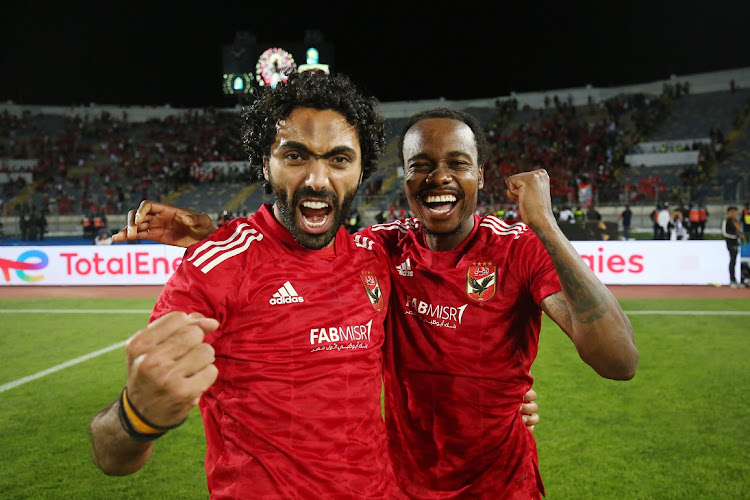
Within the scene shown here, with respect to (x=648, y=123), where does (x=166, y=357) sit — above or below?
below

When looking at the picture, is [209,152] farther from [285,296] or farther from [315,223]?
[285,296]

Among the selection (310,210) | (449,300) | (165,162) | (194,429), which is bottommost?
(194,429)

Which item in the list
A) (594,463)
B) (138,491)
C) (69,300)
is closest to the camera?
(138,491)

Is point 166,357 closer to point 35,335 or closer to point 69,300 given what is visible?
point 35,335

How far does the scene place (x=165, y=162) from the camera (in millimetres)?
37250

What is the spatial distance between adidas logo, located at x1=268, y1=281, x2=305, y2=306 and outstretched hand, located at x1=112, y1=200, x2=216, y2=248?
852 millimetres

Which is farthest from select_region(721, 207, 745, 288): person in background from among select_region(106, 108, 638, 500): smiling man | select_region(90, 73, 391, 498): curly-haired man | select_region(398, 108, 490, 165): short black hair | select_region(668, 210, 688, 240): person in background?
select_region(90, 73, 391, 498): curly-haired man

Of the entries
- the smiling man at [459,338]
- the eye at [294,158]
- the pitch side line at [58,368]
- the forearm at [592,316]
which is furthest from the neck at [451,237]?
the pitch side line at [58,368]

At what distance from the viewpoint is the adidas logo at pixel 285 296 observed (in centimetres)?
204

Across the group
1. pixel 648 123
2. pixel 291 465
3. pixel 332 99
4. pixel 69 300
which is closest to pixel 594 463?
pixel 291 465

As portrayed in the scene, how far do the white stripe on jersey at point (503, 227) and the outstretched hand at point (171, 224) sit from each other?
1.34m

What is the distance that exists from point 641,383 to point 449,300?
16.0 feet

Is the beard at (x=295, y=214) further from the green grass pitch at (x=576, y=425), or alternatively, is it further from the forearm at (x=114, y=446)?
the green grass pitch at (x=576, y=425)

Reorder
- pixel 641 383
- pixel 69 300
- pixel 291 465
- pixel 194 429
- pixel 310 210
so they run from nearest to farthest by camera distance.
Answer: pixel 291 465
pixel 310 210
pixel 194 429
pixel 641 383
pixel 69 300
